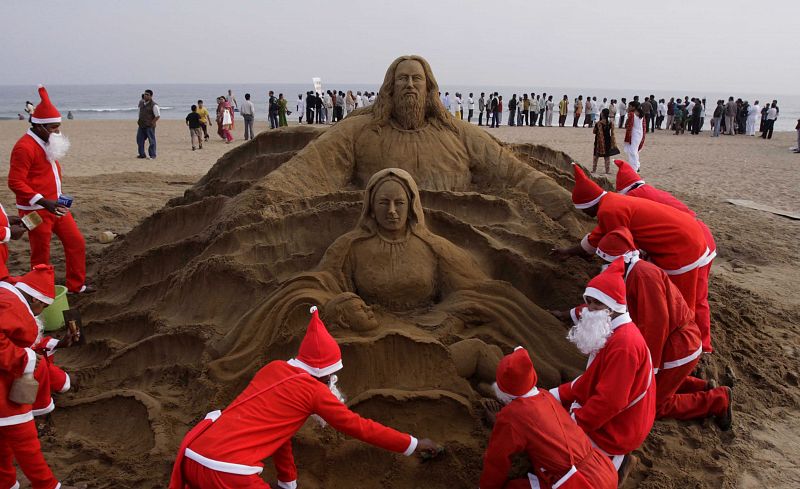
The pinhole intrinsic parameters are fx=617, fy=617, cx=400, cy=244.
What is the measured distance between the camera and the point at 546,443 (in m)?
3.02

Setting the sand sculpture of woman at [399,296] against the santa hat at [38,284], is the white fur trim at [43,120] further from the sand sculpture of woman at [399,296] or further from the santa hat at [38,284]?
the sand sculpture of woman at [399,296]

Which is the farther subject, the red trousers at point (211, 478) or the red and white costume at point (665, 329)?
the red and white costume at point (665, 329)

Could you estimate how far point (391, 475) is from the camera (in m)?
3.56

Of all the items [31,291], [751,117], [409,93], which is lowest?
[31,291]

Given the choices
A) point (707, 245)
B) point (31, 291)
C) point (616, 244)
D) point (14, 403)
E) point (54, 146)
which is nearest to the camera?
point (14, 403)

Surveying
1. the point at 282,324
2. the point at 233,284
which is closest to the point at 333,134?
the point at 233,284

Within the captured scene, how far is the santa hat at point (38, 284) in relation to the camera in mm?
3555

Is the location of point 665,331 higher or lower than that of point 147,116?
lower

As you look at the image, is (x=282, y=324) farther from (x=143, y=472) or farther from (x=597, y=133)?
(x=597, y=133)

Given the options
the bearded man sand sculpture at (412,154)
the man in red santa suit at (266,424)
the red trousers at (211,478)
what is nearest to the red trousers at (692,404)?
the bearded man sand sculpture at (412,154)

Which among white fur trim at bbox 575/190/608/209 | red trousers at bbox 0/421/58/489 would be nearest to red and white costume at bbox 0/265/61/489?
red trousers at bbox 0/421/58/489

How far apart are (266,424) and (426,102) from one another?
4078 mm

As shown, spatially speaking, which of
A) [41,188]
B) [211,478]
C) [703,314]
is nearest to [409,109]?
[703,314]

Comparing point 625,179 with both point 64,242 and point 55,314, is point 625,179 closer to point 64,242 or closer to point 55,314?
point 55,314
